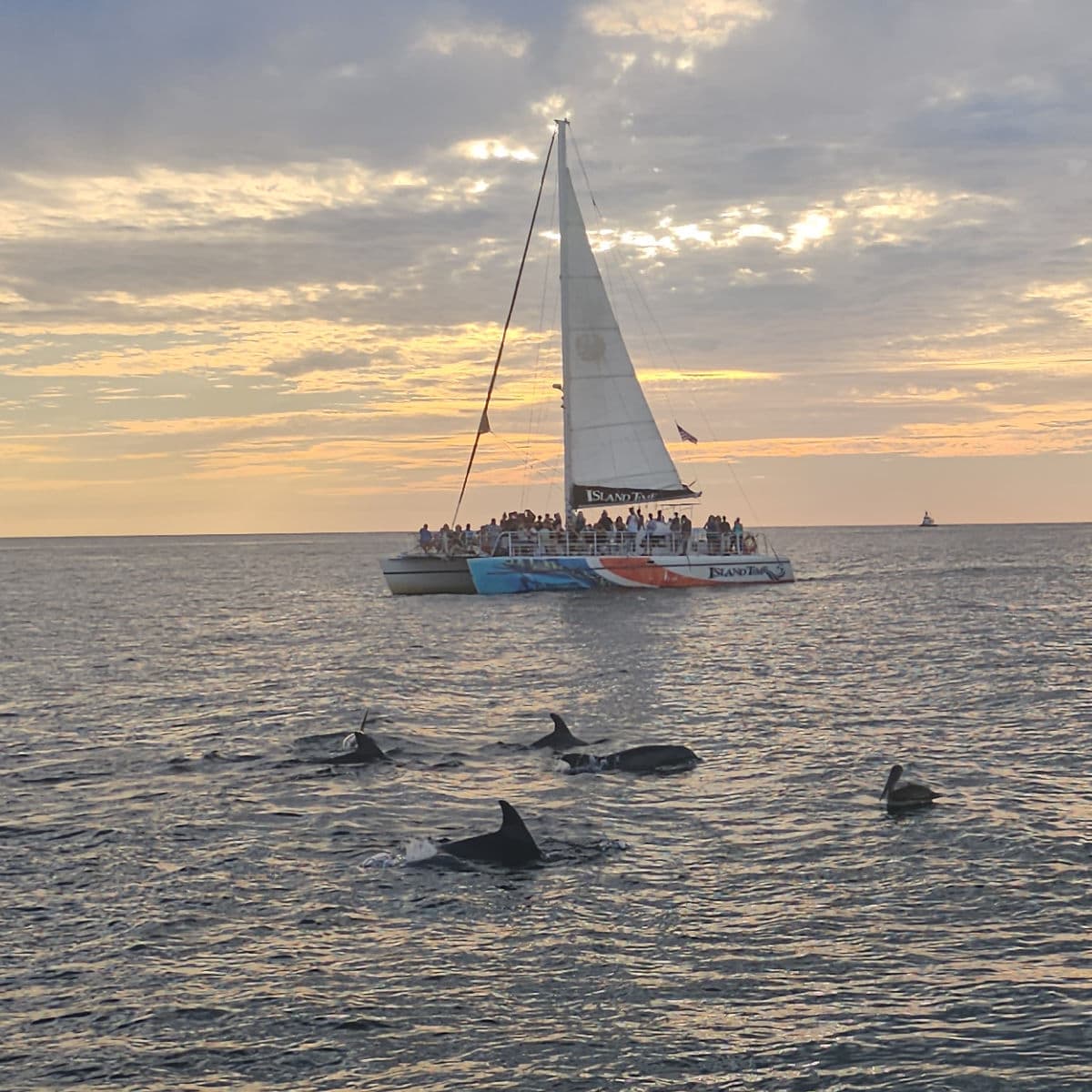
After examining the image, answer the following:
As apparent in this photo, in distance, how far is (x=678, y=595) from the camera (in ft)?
202

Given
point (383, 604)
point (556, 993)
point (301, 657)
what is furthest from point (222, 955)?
point (383, 604)

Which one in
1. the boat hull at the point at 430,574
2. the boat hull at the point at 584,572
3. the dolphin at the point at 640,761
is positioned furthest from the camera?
the boat hull at the point at 430,574

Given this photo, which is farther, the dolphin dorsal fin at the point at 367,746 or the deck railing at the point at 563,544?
the deck railing at the point at 563,544

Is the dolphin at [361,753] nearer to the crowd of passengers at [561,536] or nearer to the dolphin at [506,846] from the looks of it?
the dolphin at [506,846]

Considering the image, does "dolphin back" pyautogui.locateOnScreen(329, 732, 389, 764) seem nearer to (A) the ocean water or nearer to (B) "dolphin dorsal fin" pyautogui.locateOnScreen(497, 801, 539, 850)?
(A) the ocean water

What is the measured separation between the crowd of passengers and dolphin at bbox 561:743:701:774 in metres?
39.1

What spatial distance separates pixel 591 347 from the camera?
205 ft

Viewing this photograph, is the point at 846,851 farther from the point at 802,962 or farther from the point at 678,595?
the point at 678,595

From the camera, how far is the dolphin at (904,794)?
16594 millimetres

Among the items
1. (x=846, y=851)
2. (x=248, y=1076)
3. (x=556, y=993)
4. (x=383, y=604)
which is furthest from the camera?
(x=383, y=604)

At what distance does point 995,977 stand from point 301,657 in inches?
1256

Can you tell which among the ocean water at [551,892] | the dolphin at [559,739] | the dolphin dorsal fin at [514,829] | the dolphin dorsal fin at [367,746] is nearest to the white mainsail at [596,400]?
the ocean water at [551,892]

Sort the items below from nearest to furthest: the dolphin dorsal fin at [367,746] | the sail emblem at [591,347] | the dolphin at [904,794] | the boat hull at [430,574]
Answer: the dolphin at [904,794], the dolphin dorsal fin at [367,746], the boat hull at [430,574], the sail emblem at [591,347]

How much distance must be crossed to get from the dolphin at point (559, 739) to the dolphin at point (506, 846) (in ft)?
23.8
